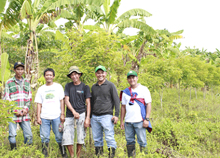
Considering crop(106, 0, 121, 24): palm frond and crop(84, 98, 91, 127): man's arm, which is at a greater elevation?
crop(106, 0, 121, 24): palm frond

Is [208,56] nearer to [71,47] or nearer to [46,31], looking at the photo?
[46,31]

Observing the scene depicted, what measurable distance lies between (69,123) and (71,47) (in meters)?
2.05

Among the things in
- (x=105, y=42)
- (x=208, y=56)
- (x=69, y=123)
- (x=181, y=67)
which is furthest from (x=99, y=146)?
(x=208, y=56)

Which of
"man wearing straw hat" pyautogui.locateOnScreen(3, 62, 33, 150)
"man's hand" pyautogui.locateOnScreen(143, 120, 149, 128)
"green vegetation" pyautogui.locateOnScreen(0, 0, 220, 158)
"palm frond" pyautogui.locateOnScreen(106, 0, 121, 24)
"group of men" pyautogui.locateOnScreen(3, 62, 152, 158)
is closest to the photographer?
"man's hand" pyautogui.locateOnScreen(143, 120, 149, 128)

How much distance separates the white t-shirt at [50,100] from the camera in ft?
11.8

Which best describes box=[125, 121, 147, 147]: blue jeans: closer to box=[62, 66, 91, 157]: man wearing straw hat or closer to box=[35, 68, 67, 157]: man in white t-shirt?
box=[62, 66, 91, 157]: man wearing straw hat

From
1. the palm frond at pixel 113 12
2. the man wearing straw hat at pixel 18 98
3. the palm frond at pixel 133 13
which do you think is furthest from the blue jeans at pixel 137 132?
the palm frond at pixel 133 13

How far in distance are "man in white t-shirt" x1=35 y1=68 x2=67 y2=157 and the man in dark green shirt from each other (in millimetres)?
720

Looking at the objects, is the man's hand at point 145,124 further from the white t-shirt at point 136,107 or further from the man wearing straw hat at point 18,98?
the man wearing straw hat at point 18,98

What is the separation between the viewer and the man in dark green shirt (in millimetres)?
3461

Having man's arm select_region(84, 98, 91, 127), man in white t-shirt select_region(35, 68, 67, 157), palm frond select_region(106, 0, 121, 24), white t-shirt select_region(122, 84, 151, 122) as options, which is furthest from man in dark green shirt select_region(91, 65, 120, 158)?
palm frond select_region(106, 0, 121, 24)

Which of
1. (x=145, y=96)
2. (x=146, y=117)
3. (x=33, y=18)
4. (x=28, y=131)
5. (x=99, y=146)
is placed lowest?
(x=99, y=146)

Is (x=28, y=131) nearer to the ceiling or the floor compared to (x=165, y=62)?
nearer to the floor

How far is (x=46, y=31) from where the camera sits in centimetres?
949
